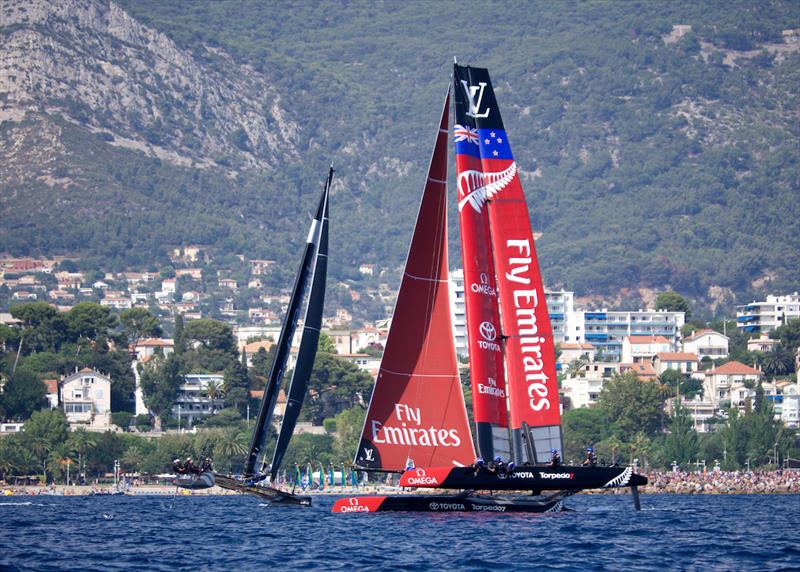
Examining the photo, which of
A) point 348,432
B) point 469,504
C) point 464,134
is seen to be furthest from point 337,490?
point 464,134

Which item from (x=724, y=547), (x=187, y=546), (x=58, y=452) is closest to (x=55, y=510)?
(x=187, y=546)

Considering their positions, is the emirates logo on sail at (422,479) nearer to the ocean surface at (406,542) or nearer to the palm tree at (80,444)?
the ocean surface at (406,542)

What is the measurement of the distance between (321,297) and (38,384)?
96.0 metres

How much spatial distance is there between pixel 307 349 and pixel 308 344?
0.73ft

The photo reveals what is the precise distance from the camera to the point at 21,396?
158250 millimetres

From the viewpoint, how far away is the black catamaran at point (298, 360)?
6888cm

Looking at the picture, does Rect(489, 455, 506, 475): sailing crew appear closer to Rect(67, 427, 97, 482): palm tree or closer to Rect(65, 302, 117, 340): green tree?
Rect(67, 427, 97, 482): palm tree

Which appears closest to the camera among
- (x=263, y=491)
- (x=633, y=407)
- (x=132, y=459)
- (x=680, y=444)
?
(x=263, y=491)

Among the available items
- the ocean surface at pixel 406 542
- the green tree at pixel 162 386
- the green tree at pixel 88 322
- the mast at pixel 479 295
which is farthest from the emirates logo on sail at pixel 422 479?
the green tree at pixel 88 322

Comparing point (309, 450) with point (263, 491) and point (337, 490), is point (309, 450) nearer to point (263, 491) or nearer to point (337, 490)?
point (337, 490)

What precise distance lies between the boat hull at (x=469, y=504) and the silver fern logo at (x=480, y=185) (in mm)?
8395

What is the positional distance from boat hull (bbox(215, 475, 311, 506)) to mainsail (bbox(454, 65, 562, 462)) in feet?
49.8

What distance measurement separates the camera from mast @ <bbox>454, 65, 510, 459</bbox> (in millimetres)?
54469

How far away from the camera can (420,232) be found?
5494 cm
